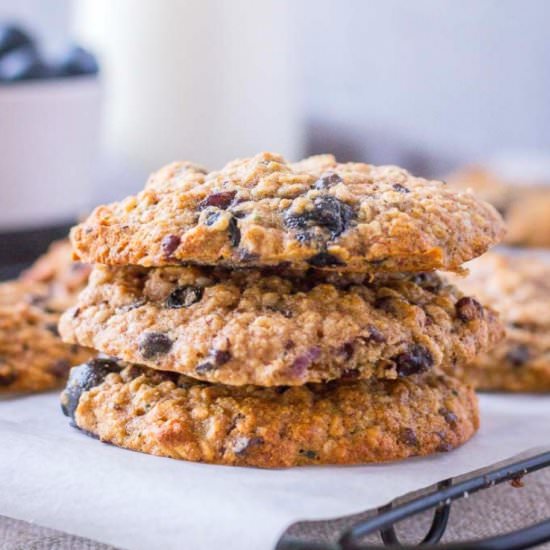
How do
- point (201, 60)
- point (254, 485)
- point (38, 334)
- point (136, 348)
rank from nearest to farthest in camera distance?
point (254, 485) < point (136, 348) < point (38, 334) < point (201, 60)

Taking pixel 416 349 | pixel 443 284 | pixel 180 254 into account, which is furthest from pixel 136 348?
pixel 443 284

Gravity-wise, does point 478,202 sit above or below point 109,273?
above

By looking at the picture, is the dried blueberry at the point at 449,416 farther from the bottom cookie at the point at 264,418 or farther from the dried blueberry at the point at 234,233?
the dried blueberry at the point at 234,233

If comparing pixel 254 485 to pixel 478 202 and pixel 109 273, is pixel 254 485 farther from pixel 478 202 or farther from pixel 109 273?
pixel 478 202

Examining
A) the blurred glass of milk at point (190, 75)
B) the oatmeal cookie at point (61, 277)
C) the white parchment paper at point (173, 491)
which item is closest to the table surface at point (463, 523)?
the white parchment paper at point (173, 491)

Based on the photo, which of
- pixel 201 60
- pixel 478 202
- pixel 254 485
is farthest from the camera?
pixel 201 60

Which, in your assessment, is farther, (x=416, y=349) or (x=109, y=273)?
(x=109, y=273)

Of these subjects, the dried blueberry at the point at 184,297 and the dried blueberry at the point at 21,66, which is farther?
the dried blueberry at the point at 21,66

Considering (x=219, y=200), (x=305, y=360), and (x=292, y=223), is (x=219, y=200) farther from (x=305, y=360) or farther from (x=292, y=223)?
(x=305, y=360)
